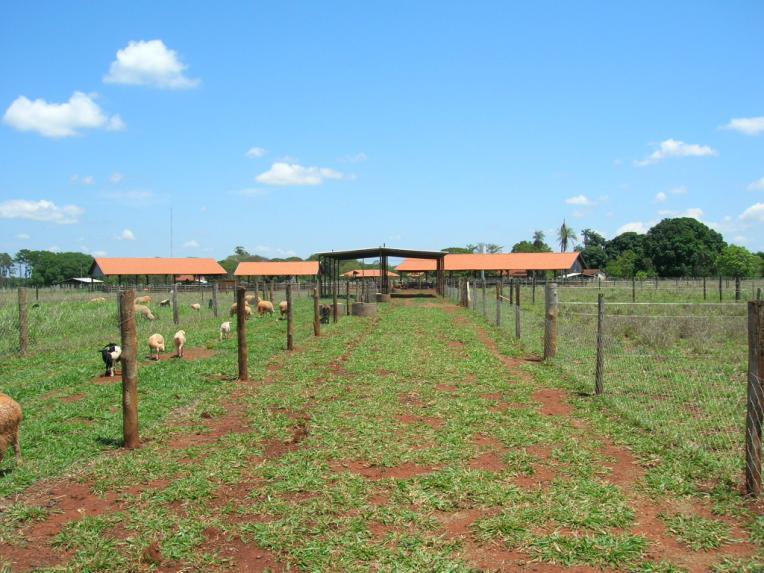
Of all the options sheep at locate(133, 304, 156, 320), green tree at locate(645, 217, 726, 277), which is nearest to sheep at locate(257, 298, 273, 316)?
sheep at locate(133, 304, 156, 320)

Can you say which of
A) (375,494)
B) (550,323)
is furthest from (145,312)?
(375,494)

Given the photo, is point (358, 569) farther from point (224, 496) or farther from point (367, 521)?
point (224, 496)

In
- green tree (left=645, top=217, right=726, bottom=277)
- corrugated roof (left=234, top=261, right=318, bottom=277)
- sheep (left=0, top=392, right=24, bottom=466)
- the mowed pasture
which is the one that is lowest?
the mowed pasture

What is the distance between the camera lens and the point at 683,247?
9775 cm

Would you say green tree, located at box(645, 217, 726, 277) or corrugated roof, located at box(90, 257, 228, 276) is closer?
corrugated roof, located at box(90, 257, 228, 276)

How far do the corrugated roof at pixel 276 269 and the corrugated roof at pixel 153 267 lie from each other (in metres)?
3.35

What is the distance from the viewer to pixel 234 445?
6672mm

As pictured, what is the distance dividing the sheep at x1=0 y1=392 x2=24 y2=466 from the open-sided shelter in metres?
58.3

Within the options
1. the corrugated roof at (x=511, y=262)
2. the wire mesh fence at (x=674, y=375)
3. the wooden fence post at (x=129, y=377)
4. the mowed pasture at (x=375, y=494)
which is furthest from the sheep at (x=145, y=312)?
the corrugated roof at (x=511, y=262)

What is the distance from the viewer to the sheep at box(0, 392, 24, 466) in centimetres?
554

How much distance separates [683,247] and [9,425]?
106848 millimetres

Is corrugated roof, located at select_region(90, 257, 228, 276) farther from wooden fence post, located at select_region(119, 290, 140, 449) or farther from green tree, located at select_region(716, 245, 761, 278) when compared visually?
green tree, located at select_region(716, 245, 761, 278)

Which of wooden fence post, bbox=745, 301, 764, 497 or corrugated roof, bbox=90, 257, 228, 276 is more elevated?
corrugated roof, bbox=90, 257, 228, 276

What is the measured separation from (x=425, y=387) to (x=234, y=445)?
12.5 ft
